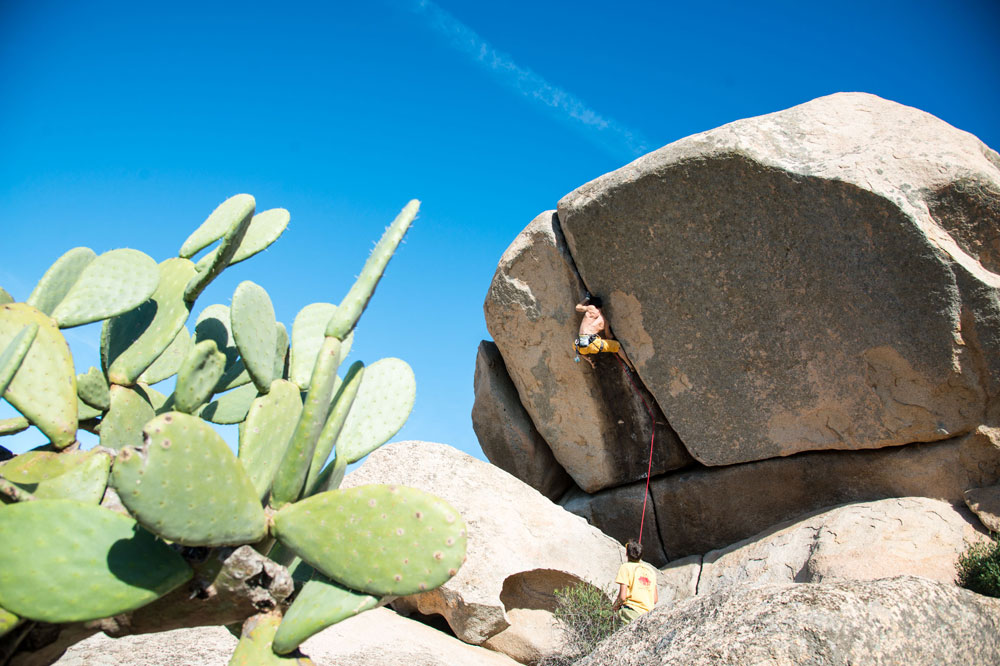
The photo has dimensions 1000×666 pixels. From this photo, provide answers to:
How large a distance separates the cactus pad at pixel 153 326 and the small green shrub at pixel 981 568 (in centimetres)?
553

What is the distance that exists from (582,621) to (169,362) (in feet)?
13.6

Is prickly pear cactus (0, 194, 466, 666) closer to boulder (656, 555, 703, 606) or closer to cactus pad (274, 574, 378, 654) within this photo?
cactus pad (274, 574, 378, 654)

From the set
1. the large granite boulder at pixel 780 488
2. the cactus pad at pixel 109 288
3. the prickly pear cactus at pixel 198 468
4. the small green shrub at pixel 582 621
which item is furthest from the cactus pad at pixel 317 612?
the large granite boulder at pixel 780 488

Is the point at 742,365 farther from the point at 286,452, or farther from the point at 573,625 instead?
the point at 286,452

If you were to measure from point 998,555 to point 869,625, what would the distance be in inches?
104

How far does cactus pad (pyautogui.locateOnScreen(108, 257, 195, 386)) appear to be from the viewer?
2875mm

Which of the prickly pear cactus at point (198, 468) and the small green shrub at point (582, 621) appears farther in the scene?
the small green shrub at point (582, 621)

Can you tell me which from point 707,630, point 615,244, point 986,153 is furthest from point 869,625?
point 986,153

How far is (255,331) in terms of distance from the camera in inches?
98.9

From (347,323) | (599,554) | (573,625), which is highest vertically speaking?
(347,323)

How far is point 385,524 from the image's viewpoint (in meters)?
2.12

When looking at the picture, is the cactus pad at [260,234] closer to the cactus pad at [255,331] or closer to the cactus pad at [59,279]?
the cactus pad at [255,331]

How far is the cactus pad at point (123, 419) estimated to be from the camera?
2762 mm

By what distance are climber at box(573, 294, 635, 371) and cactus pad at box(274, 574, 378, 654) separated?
5.30 meters
